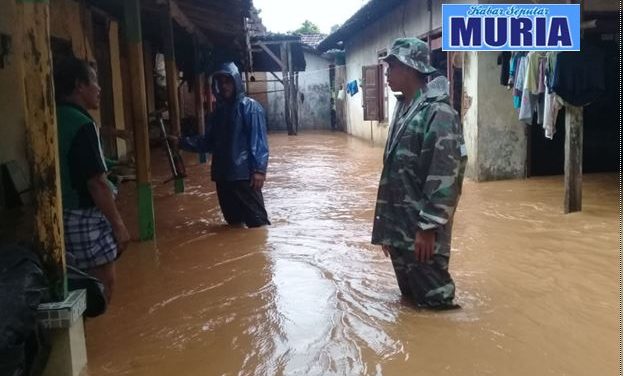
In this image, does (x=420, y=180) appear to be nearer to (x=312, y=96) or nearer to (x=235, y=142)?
(x=235, y=142)

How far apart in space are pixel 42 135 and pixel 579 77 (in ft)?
18.8

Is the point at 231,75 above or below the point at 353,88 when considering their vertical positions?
below

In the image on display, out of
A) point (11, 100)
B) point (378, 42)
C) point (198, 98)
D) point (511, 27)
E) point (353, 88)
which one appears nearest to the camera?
point (11, 100)

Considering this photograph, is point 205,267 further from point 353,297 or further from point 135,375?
point 135,375

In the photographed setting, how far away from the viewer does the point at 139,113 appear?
5.44m

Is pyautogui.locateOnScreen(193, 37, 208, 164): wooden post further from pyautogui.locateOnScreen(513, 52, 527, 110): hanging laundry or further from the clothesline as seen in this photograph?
pyautogui.locateOnScreen(513, 52, 527, 110): hanging laundry

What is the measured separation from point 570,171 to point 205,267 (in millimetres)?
4074

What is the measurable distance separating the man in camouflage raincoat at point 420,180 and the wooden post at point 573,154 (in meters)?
3.43

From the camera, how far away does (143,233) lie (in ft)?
18.5

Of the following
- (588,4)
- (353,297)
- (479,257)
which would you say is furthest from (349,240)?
(588,4)

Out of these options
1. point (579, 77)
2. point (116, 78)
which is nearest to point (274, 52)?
point (116, 78)

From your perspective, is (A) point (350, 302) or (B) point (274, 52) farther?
(B) point (274, 52)

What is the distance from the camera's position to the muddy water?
9.91 ft

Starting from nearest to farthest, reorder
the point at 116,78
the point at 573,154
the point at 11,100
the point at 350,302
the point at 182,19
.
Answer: the point at 350,302 < the point at 11,100 < the point at 573,154 < the point at 182,19 < the point at 116,78
